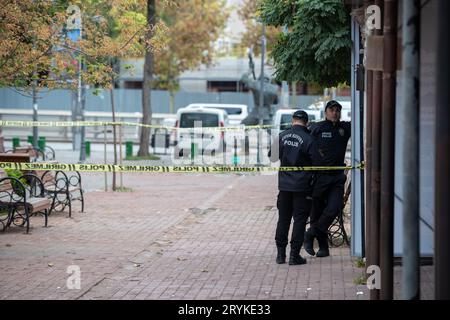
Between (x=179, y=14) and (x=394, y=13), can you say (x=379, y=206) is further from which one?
(x=179, y=14)

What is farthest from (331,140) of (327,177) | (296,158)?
(296,158)

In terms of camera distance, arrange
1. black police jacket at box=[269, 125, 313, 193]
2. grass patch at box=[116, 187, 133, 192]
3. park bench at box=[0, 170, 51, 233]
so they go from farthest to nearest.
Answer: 1. grass patch at box=[116, 187, 133, 192]
2. park bench at box=[0, 170, 51, 233]
3. black police jacket at box=[269, 125, 313, 193]

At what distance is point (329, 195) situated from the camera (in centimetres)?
1037

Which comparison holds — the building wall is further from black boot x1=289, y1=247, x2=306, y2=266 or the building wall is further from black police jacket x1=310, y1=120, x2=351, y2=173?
black boot x1=289, y1=247, x2=306, y2=266

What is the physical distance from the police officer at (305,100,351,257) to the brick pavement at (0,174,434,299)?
381 mm

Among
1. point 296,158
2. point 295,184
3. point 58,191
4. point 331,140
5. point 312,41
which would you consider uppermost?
point 312,41

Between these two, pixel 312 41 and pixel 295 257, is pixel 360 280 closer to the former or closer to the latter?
pixel 295 257

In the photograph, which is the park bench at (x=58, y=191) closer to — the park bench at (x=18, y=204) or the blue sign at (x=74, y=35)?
the park bench at (x=18, y=204)

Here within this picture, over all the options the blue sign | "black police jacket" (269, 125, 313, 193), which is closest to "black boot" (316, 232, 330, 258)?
"black police jacket" (269, 125, 313, 193)

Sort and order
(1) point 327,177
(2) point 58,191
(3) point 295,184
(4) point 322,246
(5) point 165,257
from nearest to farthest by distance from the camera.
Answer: (3) point 295,184 → (1) point 327,177 → (4) point 322,246 → (5) point 165,257 → (2) point 58,191

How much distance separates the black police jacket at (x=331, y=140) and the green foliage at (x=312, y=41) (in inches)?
61.1

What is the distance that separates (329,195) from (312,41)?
2749 millimetres

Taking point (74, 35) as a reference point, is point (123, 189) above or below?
below

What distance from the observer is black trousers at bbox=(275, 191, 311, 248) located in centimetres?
990
